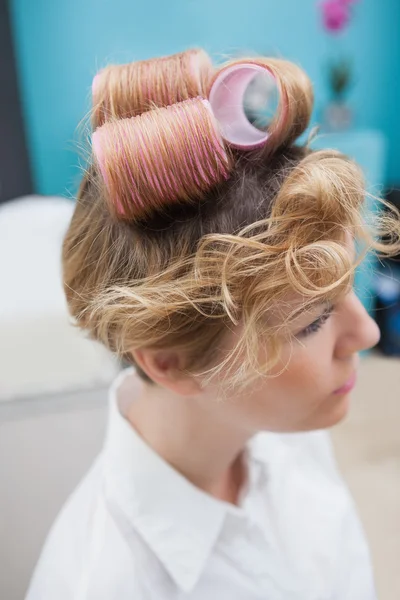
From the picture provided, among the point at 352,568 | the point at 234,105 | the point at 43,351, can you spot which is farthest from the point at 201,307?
the point at 43,351

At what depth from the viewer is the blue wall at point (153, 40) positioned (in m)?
2.39

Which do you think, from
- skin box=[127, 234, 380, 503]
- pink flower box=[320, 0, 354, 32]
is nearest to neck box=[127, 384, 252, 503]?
skin box=[127, 234, 380, 503]

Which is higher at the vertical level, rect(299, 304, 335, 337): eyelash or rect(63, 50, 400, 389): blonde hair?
rect(63, 50, 400, 389): blonde hair

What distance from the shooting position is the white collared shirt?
578 mm

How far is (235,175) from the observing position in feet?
1.65

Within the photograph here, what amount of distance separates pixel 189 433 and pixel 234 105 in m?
0.42

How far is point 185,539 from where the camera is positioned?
0.63m

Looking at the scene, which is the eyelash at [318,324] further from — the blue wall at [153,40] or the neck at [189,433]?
the blue wall at [153,40]

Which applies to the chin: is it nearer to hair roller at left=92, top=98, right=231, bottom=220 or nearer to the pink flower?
hair roller at left=92, top=98, right=231, bottom=220

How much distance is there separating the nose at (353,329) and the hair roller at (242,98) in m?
0.20

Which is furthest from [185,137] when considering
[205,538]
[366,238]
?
[205,538]

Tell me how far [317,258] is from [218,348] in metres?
0.15

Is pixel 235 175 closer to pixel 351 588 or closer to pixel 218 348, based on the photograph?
pixel 218 348

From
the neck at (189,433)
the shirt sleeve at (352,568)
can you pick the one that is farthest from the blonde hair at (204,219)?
the shirt sleeve at (352,568)
